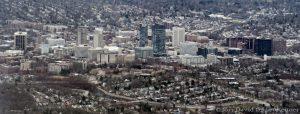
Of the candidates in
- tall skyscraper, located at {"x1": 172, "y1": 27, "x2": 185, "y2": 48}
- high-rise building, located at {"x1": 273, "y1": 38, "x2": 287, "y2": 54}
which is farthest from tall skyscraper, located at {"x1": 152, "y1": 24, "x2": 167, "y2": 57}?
high-rise building, located at {"x1": 273, "y1": 38, "x2": 287, "y2": 54}

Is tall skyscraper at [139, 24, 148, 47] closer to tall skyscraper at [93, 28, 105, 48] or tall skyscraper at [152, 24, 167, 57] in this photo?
tall skyscraper at [152, 24, 167, 57]

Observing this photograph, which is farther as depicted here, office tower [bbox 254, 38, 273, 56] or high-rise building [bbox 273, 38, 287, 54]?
high-rise building [bbox 273, 38, 287, 54]

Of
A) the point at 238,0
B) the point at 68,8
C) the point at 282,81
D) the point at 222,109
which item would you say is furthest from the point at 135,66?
the point at 238,0

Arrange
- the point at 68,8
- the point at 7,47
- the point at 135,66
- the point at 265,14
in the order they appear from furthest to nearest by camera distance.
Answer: the point at 265,14, the point at 68,8, the point at 7,47, the point at 135,66

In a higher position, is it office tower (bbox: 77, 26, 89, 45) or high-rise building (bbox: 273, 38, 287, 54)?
office tower (bbox: 77, 26, 89, 45)

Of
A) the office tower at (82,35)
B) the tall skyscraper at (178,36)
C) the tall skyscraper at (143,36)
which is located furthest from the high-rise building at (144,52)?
the tall skyscraper at (178,36)

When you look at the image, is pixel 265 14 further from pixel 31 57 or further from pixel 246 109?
pixel 246 109

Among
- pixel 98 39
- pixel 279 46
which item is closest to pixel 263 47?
pixel 279 46

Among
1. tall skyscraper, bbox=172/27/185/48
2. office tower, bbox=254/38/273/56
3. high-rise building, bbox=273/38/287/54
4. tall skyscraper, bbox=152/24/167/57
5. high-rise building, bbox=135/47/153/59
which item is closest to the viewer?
high-rise building, bbox=135/47/153/59
